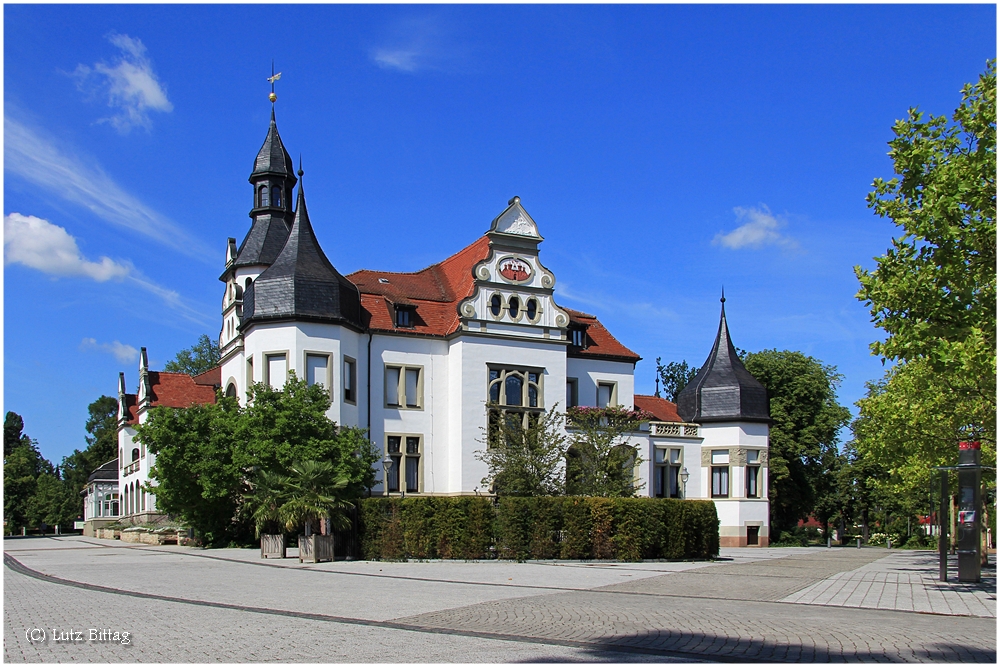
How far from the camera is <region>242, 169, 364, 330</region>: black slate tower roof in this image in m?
37.0

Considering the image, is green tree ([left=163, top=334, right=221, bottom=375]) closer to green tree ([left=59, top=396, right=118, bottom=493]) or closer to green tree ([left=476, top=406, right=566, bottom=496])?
green tree ([left=59, top=396, right=118, bottom=493])

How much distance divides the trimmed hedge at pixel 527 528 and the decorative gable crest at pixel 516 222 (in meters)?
15.3

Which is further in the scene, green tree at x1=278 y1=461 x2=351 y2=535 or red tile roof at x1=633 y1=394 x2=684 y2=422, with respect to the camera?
red tile roof at x1=633 y1=394 x2=684 y2=422

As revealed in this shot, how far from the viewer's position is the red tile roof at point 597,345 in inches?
1762

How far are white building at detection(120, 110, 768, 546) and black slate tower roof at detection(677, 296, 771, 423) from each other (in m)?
0.07

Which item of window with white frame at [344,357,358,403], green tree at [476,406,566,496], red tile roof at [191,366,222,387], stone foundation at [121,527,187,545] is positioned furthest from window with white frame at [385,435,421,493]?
red tile roof at [191,366,222,387]

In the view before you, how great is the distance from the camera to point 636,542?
29062mm

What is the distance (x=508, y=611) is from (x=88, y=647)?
5.83m

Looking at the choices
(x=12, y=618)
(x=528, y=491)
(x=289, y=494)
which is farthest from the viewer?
(x=528, y=491)

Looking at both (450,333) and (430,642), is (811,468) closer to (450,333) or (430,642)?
(450,333)

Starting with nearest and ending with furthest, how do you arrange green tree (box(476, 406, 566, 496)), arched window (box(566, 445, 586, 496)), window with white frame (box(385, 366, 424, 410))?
green tree (box(476, 406, 566, 496)) → arched window (box(566, 445, 586, 496)) → window with white frame (box(385, 366, 424, 410))

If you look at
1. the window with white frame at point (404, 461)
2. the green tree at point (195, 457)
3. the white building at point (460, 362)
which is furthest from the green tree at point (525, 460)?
the green tree at point (195, 457)

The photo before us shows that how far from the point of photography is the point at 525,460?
35031 mm

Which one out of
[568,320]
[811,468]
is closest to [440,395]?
[568,320]
